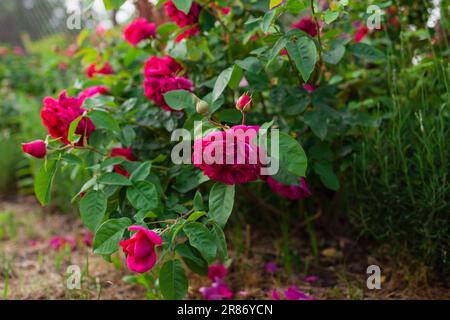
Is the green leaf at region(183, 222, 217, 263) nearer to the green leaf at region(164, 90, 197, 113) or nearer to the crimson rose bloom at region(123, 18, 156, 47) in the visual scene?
the green leaf at region(164, 90, 197, 113)

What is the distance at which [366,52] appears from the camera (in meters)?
1.14

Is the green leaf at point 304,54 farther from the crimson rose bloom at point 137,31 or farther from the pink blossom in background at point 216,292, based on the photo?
the pink blossom in background at point 216,292

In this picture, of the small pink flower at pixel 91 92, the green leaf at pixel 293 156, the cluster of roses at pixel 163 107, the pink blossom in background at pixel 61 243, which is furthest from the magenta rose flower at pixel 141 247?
the pink blossom in background at pixel 61 243

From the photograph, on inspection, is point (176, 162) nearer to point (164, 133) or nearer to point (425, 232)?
point (164, 133)

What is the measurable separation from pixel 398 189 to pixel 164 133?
63 cm

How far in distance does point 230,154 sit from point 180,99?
1.08ft

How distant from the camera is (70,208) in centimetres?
234

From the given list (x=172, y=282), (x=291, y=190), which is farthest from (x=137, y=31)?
Answer: (x=172, y=282)

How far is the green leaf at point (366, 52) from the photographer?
3.68 feet

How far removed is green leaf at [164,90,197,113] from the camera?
3.32 ft

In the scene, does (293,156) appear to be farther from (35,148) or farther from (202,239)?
(35,148)

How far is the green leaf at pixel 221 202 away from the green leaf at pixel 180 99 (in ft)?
0.69

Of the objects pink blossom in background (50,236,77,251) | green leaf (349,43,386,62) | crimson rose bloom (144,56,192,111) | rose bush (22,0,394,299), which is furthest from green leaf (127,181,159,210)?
pink blossom in background (50,236,77,251)

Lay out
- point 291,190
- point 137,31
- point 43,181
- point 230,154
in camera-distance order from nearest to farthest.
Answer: point 230,154, point 43,181, point 291,190, point 137,31
